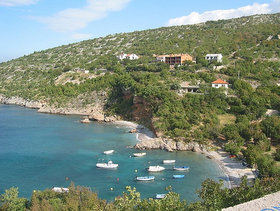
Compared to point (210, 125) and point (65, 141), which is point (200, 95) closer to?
point (210, 125)

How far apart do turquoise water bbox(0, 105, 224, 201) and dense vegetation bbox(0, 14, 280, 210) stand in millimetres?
4913

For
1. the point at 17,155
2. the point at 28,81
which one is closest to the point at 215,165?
the point at 17,155

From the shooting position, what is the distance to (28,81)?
3711 inches

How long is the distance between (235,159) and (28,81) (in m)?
79.3

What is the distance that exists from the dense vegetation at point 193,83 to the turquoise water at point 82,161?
193 inches

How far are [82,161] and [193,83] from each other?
29.2m

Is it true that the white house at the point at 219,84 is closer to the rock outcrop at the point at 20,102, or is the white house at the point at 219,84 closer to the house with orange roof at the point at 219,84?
the house with orange roof at the point at 219,84

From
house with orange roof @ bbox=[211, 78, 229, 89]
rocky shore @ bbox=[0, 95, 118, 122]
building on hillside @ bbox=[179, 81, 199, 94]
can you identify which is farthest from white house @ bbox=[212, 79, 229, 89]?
rocky shore @ bbox=[0, 95, 118, 122]

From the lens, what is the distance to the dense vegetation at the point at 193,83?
29734mm

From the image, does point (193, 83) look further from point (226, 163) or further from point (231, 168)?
point (231, 168)

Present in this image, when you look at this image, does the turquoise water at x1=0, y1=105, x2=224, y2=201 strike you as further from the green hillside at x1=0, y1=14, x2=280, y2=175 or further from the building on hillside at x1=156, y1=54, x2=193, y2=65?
the building on hillside at x1=156, y1=54, x2=193, y2=65

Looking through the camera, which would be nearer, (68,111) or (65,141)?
(65,141)

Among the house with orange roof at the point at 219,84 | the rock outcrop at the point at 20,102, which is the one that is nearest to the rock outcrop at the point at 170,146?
the house with orange roof at the point at 219,84

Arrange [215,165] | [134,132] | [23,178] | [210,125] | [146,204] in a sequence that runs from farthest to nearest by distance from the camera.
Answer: [134,132] → [210,125] → [215,165] → [23,178] → [146,204]
